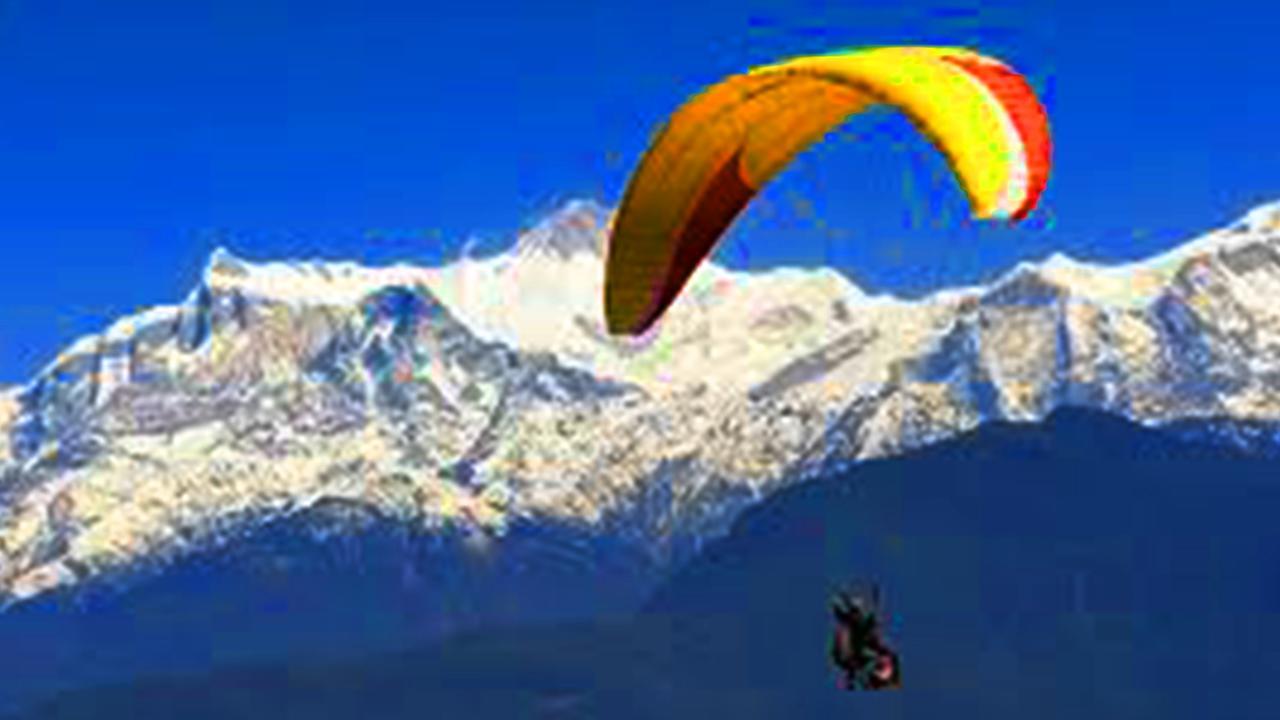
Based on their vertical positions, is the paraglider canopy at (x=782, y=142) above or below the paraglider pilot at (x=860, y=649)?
above

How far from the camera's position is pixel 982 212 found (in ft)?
178

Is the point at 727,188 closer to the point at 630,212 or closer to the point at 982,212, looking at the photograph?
the point at 630,212

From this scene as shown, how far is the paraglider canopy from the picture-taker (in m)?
57.4

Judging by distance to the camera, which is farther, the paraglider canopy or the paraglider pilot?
the paraglider canopy

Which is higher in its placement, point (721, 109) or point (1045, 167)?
point (721, 109)

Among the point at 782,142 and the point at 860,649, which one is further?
the point at 782,142

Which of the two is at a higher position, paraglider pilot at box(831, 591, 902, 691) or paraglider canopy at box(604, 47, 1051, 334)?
paraglider canopy at box(604, 47, 1051, 334)

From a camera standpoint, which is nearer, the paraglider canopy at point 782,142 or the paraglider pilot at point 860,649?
the paraglider pilot at point 860,649

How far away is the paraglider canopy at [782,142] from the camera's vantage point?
5744 cm

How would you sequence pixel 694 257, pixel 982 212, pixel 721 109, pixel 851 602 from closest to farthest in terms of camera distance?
pixel 982 212 → pixel 851 602 → pixel 721 109 → pixel 694 257

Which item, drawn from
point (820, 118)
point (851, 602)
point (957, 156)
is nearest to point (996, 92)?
point (957, 156)

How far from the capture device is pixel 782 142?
2589 inches

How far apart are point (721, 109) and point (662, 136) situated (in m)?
1.73

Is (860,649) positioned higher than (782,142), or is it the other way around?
(782,142)
